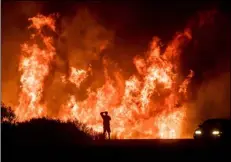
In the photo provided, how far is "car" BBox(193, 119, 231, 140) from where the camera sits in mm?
25031

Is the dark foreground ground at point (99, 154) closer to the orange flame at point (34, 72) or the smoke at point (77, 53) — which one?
the orange flame at point (34, 72)

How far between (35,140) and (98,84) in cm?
1890

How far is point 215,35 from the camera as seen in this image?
46875 mm

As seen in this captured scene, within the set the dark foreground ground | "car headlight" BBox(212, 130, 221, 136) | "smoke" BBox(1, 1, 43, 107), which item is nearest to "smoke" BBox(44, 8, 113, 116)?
"smoke" BBox(1, 1, 43, 107)

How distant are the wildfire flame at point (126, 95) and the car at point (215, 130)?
11.4 meters

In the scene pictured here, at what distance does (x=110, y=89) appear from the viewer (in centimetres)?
3997

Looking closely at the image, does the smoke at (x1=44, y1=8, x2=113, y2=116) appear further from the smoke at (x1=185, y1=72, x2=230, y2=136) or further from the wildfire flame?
the smoke at (x1=185, y1=72, x2=230, y2=136)

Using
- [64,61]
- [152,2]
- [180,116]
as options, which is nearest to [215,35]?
[152,2]

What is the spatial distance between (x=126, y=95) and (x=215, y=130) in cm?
1455

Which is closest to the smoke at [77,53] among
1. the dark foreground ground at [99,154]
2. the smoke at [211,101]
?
the smoke at [211,101]

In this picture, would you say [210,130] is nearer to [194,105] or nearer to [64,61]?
[194,105]

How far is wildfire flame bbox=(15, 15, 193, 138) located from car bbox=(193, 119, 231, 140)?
1140 cm

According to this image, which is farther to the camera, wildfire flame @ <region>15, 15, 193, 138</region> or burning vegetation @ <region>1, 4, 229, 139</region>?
burning vegetation @ <region>1, 4, 229, 139</region>

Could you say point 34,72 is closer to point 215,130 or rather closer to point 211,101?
point 211,101
